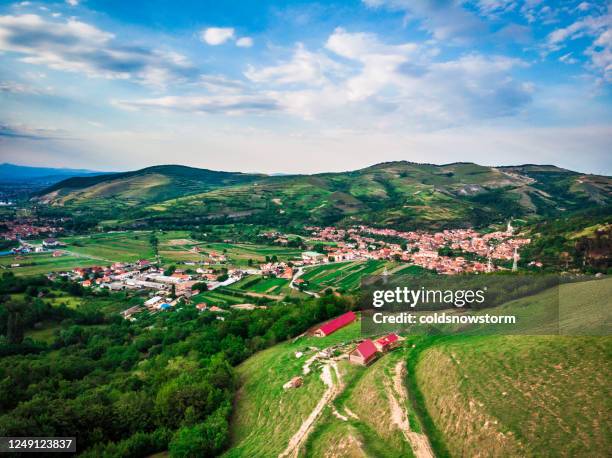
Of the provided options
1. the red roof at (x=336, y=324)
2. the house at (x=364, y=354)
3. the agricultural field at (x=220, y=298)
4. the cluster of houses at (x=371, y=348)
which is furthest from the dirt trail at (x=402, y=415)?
the agricultural field at (x=220, y=298)

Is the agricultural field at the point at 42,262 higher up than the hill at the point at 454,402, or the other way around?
the hill at the point at 454,402

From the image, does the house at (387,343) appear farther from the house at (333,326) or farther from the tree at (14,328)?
the tree at (14,328)

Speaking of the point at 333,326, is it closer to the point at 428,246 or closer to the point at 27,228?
the point at 428,246

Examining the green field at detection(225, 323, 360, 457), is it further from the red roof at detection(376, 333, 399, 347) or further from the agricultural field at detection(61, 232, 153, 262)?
the agricultural field at detection(61, 232, 153, 262)

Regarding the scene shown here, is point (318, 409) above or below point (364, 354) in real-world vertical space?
below

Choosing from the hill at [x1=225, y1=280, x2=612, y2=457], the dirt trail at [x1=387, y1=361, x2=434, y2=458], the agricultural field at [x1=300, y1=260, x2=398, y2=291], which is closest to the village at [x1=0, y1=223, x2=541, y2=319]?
the agricultural field at [x1=300, y1=260, x2=398, y2=291]

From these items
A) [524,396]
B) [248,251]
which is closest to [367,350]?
[524,396]
